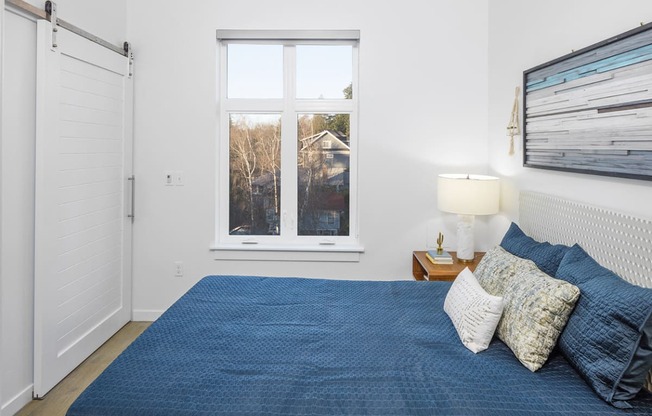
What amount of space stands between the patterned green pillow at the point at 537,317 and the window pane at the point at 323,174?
209 centimetres

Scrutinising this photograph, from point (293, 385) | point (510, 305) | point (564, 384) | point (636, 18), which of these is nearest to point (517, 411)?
point (564, 384)

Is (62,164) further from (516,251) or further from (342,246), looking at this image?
(516,251)

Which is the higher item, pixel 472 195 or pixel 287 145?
pixel 287 145

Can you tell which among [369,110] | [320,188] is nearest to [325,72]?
[369,110]

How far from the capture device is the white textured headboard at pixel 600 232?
1.71 metres

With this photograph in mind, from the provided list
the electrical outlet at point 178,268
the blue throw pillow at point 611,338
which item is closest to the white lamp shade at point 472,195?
the blue throw pillow at point 611,338

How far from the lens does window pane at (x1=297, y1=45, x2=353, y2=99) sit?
146 inches

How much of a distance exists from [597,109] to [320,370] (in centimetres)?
159

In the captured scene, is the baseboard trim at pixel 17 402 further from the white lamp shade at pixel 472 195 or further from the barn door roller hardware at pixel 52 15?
the white lamp shade at pixel 472 195

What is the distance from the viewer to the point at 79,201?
9.43 feet

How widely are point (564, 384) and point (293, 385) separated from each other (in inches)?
33.8

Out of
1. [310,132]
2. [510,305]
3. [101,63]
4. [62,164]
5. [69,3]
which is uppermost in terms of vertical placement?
[69,3]

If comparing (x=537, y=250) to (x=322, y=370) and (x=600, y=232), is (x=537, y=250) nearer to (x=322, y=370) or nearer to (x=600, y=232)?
(x=600, y=232)

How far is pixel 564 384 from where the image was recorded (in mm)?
1514
